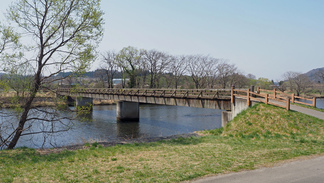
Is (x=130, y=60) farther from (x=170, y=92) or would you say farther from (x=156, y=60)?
(x=170, y=92)

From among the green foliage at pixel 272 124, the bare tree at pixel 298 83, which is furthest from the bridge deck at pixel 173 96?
the bare tree at pixel 298 83

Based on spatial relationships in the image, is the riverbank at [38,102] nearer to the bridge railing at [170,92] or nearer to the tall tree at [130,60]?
the bridge railing at [170,92]

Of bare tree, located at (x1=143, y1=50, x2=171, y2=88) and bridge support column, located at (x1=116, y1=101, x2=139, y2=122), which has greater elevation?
bare tree, located at (x1=143, y1=50, x2=171, y2=88)

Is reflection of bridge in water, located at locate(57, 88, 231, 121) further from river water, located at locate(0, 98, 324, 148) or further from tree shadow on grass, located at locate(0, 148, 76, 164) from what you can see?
tree shadow on grass, located at locate(0, 148, 76, 164)

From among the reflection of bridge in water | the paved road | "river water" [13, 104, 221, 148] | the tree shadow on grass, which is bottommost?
"river water" [13, 104, 221, 148]

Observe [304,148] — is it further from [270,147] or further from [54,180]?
[54,180]

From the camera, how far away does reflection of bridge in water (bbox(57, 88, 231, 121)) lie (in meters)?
21.3

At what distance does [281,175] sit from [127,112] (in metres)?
33.4

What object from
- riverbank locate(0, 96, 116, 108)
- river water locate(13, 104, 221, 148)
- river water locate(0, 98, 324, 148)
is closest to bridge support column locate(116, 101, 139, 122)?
river water locate(0, 98, 324, 148)

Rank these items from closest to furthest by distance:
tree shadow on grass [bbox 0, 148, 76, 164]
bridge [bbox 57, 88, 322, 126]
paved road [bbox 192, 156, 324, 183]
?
paved road [bbox 192, 156, 324, 183], tree shadow on grass [bbox 0, 148, 76, 164], bridge [bbox 57, 88, 322, 126]

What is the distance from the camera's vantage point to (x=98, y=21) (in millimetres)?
14766

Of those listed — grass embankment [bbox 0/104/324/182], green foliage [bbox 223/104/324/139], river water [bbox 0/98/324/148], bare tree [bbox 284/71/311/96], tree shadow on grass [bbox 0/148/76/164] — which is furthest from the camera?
bare tree [bbox 284/71/311/96]

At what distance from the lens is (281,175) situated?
23.0 ft

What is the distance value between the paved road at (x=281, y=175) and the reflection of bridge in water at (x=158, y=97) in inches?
382
